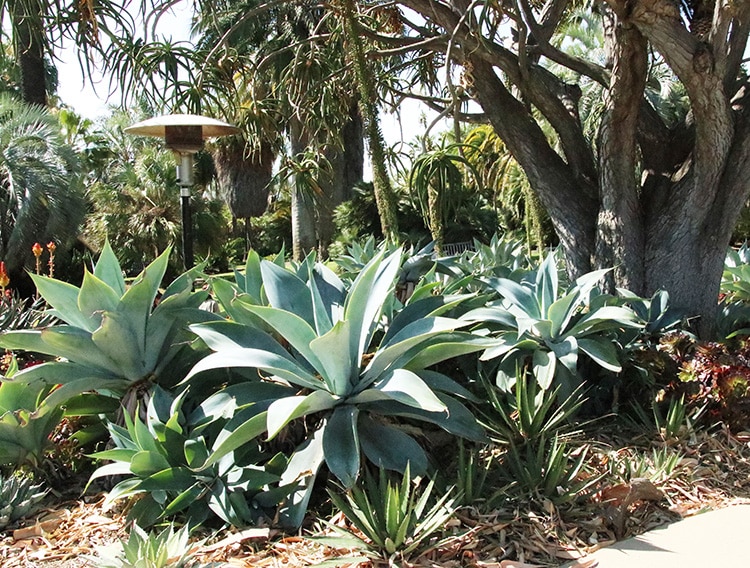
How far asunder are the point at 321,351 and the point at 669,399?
7.88 ft

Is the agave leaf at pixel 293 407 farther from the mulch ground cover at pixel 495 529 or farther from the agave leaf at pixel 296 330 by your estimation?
the mulch ground cover at pixel 495 529

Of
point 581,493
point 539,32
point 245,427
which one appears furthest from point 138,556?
point 539,32

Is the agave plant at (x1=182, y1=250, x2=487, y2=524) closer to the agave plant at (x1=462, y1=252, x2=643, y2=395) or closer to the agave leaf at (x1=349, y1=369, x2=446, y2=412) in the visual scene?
the agave leaf at (x1=349, y1=369, x2=446, y2=412)

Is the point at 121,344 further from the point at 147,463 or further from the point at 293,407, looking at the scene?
the point at 293,407

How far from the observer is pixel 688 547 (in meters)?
3.01

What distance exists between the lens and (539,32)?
21.2ft

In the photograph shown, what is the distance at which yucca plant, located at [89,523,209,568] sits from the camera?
8.61 ft

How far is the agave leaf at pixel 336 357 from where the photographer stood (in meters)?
3.01

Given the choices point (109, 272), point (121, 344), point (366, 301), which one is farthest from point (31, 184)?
point (366, 301)

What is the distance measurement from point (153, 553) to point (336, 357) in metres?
1.06

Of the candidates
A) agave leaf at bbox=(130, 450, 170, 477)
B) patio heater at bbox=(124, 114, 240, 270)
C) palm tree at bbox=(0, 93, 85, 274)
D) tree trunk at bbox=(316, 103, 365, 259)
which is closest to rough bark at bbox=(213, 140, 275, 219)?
tree trunk at bbox=(316, 103, 365, 259)

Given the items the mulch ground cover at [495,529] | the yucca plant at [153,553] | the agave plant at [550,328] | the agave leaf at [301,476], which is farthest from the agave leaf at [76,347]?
the agave plant at [550,328]

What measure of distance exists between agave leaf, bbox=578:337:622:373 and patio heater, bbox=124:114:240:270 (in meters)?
4.76

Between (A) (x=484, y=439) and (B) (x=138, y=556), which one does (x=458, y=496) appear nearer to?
(A) (x=484, y=439)
